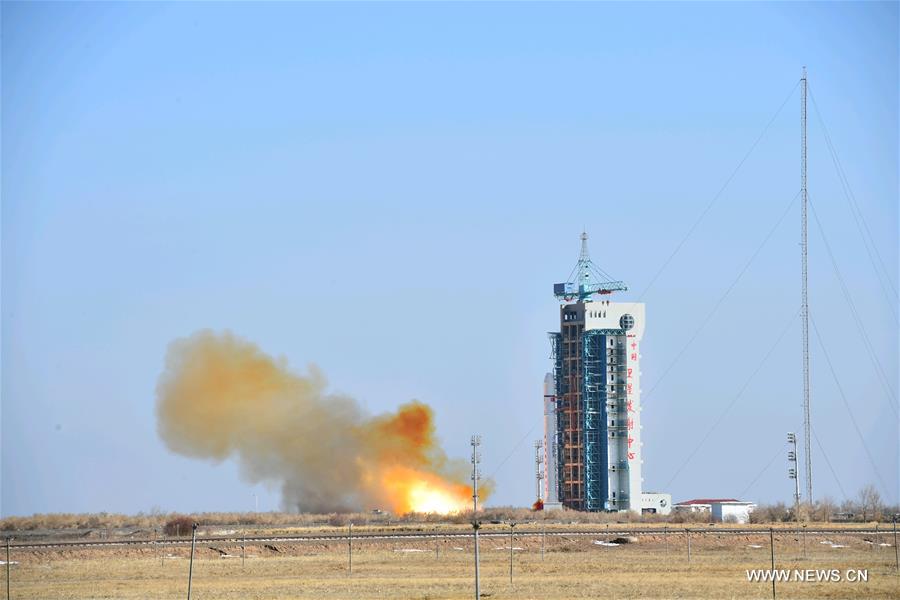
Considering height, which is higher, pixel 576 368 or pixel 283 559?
pixel 576 368

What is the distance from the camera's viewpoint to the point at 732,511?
433ft

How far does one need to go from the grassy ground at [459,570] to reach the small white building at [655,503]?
36.9 m

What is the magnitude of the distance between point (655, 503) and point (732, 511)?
6.68m

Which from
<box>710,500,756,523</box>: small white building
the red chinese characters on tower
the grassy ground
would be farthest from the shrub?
<box>710,500,756,523</box>: small white building

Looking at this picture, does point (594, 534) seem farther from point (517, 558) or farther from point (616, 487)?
point (616, 487)

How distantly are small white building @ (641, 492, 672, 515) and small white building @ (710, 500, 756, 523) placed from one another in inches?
155

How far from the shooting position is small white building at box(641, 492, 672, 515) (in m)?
132

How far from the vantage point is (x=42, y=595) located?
199ft

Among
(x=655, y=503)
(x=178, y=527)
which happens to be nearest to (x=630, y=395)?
(x=655, y=503)

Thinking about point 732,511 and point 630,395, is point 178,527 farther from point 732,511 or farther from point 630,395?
point 732,511

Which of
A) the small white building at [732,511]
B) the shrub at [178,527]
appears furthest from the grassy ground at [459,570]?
the small white building at [732,511]

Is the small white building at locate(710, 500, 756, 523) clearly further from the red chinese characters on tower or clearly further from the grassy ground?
the grassy ground

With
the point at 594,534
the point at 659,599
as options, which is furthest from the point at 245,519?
the point at 659,599

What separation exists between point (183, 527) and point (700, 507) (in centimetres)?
5159
